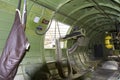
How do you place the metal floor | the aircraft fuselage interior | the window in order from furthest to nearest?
the metal floor, the window, the aircraft fuselage interior

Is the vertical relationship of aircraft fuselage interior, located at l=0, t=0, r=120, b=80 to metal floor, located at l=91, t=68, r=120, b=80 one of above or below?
above

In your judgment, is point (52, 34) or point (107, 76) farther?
point (107, 76)

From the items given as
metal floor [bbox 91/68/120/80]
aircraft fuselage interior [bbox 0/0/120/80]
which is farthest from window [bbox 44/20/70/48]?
metal floor [bbox 91/68/120/80]

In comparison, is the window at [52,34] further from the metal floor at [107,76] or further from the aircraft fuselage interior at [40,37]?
the metal floor at [107,76]

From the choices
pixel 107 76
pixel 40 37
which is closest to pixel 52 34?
pixel 40 37

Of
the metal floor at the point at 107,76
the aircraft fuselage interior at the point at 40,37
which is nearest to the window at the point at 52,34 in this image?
the aircraft fuselage interior at the point at 40,37

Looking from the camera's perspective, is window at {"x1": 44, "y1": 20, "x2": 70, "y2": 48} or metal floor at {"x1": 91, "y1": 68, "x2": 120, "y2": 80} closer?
window at {"x1": 44, "y1": 20, "x2": 70, "y2": 48}

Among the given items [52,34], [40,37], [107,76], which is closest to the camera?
[40,37]

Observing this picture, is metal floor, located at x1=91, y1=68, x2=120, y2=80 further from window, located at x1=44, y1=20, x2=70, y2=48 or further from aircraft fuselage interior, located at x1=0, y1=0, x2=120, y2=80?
window, located at x1=44, y1=20, x2=70, y2=48

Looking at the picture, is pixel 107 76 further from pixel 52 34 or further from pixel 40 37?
pixel 40 37

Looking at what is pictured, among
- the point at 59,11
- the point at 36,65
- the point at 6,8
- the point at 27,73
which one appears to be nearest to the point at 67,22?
the point at 59,11

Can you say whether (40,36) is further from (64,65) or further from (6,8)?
(64,65)

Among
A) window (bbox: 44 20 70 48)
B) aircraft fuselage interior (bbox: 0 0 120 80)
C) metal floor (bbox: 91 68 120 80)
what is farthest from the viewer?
metal floor (bbox: 91 68 120 80)

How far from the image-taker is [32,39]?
157 inches
